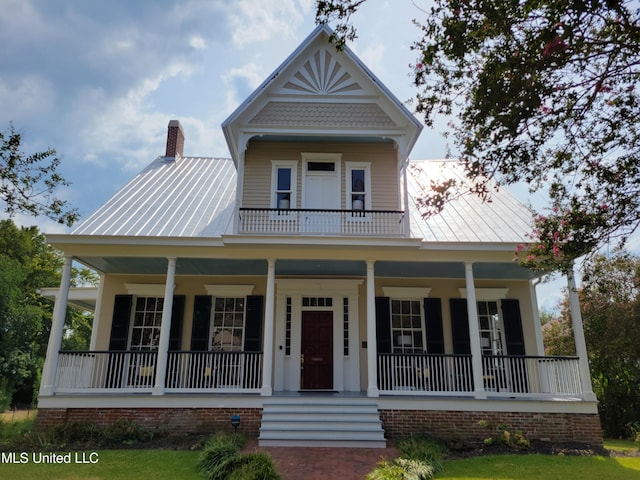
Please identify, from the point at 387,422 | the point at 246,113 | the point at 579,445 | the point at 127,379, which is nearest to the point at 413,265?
the point at 387,422

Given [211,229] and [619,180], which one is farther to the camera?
[211,229]

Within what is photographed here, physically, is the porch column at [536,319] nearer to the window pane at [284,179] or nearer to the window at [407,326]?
the window at [407,326]

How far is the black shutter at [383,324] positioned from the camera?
10.7 metres

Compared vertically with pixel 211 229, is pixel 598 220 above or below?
below

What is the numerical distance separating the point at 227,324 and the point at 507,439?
705cm

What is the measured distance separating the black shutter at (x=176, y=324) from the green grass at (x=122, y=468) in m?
3.56

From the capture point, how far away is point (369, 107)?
10844 millimetres

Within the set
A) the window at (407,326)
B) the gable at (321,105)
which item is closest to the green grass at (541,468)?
the window at (407,326)

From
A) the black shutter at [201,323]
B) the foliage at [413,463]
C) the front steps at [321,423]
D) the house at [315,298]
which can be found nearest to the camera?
the foliage at [413,463]

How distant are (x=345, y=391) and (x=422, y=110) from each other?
727 cm

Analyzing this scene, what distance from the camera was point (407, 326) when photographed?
1138 cm

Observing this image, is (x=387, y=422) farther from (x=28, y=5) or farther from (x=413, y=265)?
(x=28, y=5)

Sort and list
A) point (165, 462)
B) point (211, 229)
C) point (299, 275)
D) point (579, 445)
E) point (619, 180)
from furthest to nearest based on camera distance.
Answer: point (299, 275)
point (211, 229)
point (579, 445)
point (165, 462)
point (619, 180)

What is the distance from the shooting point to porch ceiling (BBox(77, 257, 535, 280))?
33.9ft
